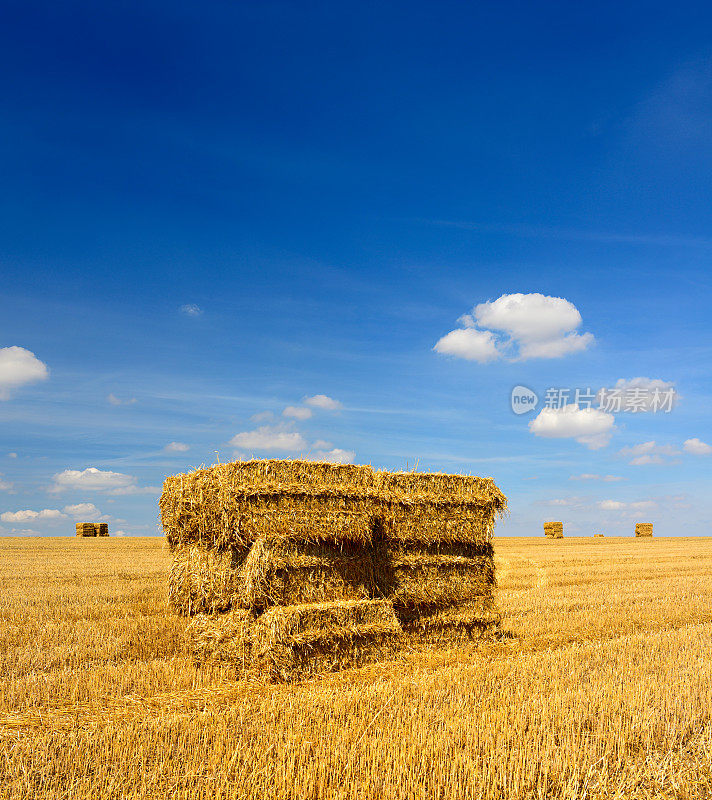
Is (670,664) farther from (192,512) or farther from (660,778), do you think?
(192,512)

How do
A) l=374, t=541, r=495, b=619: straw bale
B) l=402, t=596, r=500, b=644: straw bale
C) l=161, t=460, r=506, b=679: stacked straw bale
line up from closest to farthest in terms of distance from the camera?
l=161, t=460, r=506, b=679: stacked straw bale → l=374, t=541, r=495, b=619: straw bale → l=402, t=596, r=500, b=644: straw bale

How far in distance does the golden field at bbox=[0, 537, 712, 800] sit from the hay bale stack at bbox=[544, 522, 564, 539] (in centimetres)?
3786

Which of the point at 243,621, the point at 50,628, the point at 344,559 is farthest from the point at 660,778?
the point at 50,628

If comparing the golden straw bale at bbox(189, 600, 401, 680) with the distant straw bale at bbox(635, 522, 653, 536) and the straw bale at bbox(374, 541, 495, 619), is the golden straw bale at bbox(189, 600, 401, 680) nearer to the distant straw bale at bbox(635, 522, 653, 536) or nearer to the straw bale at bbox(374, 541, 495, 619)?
the straw bale at bbox(374, 541, 495, 619)

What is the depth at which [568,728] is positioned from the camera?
212 inches

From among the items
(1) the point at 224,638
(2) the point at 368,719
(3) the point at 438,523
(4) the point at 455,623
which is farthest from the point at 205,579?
Result: (2) the point at 368,719

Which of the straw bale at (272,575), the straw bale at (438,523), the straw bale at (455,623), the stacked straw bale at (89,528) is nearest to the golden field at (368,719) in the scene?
the straw bale at (455,623)

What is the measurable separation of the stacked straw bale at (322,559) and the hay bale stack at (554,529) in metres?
39.7

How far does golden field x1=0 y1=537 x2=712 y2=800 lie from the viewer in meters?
4.44

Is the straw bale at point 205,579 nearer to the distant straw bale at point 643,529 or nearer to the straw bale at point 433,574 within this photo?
the straw bale at point 433,574

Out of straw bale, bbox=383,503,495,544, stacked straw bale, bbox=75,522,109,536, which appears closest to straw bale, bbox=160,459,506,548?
straw bale, bbox=383,503,495,544

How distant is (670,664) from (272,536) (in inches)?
200

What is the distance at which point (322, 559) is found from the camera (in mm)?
8141

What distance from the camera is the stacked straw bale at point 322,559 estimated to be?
7754 mm
